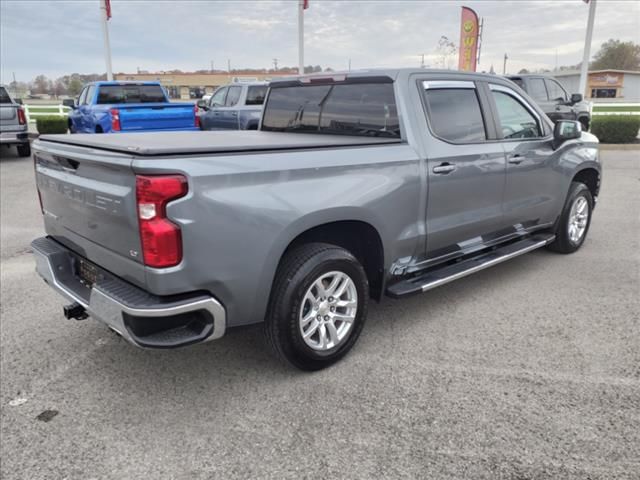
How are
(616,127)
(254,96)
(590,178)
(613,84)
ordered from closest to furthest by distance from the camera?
(590,178), (254,96), (616,127), (613,84)

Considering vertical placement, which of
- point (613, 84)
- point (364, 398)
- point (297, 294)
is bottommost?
point (364, 398)

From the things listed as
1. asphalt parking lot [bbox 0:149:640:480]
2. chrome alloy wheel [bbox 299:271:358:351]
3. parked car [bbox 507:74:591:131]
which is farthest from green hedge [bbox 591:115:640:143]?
chrome alloy wheel [bbox 299:271:358:351]

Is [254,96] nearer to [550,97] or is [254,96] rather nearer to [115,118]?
[115,118]

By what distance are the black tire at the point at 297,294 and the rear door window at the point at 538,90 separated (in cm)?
1215

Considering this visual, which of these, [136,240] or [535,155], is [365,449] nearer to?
[136,240]

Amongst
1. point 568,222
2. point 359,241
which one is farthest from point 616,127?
point 359,241

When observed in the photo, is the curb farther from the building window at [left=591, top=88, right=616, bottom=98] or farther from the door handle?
the building window at [left=591, top=88, right=616, bottom=98]

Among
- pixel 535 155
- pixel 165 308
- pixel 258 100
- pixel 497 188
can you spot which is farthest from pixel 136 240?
pixel 258 100

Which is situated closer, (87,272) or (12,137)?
(87,272)

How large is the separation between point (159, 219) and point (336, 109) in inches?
83.8

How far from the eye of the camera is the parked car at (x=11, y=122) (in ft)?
41.3

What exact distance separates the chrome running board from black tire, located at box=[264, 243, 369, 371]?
50 centimetres

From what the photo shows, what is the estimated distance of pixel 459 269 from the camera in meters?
4.10

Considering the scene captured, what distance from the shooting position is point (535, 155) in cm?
Result: 481
